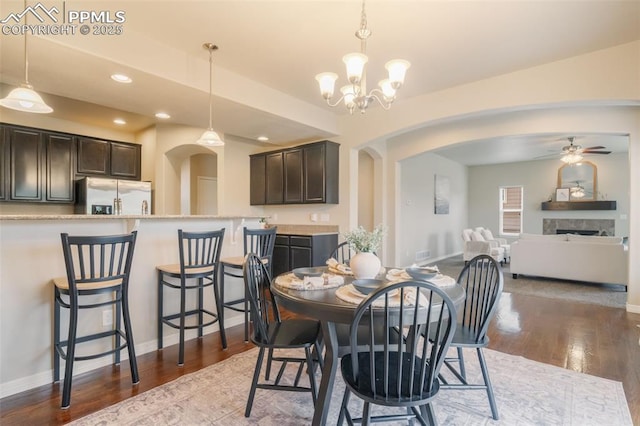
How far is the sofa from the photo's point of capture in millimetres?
4996

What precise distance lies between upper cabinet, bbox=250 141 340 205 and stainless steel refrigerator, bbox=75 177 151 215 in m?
1.80

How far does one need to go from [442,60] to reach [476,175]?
822 cm

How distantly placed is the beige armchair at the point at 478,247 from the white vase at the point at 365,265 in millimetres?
5874

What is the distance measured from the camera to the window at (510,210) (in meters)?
9.66

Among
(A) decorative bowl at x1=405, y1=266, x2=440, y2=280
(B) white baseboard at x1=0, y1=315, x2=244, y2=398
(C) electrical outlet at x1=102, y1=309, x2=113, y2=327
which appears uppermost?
(A) decorative bowl at x1=405, y1=266, x2=440, y2=280

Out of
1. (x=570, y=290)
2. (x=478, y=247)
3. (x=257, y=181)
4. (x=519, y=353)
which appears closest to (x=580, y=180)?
(x=478, y=247)

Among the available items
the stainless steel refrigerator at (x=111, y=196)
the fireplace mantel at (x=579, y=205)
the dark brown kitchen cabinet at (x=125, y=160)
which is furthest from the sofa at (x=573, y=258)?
the dark brown kitchen cabinet at (x=125, y=160)

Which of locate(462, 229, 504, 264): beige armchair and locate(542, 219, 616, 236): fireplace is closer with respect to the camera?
locate(462, 229, 504, 264): beige armchair

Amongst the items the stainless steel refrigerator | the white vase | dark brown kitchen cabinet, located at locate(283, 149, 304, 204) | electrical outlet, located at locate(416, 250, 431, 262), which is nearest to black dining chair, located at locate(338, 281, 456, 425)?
the white vase

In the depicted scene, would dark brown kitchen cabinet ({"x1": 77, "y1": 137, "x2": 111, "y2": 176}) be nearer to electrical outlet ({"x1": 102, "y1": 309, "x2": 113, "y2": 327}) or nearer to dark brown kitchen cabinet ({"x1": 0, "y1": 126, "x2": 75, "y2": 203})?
dark brown kitchen cabinet ({"x1": 0, "y1": 126, "x2": 75, "y2": 203})

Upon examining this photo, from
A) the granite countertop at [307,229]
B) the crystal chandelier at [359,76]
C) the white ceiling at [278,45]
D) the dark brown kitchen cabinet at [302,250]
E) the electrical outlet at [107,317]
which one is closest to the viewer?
the crystal chandelier at [359,76]

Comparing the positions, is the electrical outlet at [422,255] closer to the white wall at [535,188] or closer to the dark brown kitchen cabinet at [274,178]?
the white wall at [535,188]

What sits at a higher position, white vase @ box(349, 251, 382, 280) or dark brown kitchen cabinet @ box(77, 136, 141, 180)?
dark brown kitchen cabinet @ box(77, 136, 141, 180)

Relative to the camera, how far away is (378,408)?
78.7 inches
